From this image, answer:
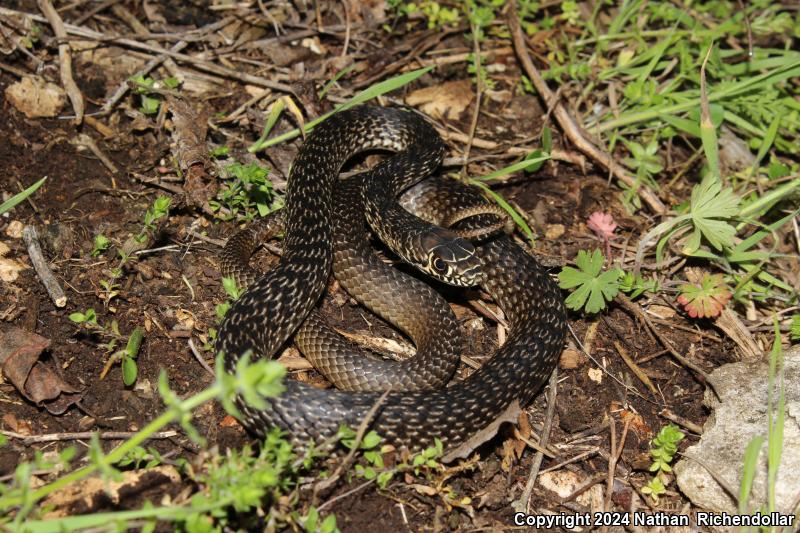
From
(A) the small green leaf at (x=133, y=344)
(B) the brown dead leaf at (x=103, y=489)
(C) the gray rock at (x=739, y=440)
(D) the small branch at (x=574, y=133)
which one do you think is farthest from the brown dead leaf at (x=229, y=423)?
(D) the small branch at (x=574, y=133)

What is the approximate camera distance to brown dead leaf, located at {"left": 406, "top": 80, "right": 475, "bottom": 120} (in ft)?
27.2

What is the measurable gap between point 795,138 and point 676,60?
159 cm

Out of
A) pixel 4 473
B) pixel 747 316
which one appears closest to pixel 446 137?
pixel 747 316

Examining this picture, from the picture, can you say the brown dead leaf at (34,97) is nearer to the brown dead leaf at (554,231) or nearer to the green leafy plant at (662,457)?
the brown dead leaf at (554,231)

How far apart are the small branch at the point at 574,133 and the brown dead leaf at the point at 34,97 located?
5.05m

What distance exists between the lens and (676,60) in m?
8.30

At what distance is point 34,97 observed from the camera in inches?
283

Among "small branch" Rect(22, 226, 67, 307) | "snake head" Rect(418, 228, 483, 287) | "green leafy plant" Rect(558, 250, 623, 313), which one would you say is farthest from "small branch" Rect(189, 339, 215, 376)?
"green leafy plant" Rect(558, 250, 623, 313)

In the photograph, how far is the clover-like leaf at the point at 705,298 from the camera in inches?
258

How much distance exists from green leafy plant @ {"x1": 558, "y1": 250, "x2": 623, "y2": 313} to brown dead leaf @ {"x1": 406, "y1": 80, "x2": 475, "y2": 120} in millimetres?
2652

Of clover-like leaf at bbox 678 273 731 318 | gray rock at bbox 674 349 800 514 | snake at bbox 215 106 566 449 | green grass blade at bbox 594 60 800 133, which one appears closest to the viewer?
snake at bbox 215 106 566 449

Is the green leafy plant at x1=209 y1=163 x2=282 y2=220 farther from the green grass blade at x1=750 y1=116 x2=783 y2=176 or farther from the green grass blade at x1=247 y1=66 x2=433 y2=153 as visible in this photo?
the green grass blade at x1=750 y1=116 x2=783 y2=176

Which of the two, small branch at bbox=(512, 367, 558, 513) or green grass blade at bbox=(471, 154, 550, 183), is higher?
green grass blade at bbox=(471, 154, 550, 183)

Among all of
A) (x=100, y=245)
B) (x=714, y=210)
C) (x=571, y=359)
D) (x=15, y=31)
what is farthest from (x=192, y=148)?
(x=714, y=210)
